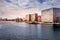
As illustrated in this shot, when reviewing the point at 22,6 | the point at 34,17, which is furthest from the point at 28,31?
the point at 22,6

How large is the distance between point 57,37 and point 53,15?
0.53m

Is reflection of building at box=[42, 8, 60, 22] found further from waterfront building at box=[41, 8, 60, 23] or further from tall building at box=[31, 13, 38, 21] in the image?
tall building at box=[31, 13, 38, 21]

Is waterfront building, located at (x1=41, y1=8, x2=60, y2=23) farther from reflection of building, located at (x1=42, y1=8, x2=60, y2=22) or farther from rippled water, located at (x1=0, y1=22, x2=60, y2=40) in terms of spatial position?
rippled water, located at (x1=0, y1=22, x2=60, y2=40)

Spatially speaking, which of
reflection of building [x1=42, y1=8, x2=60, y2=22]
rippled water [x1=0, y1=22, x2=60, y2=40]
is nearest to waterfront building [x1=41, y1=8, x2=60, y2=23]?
reflection of building [x1=42, y1=8, x2=60, y2=22]

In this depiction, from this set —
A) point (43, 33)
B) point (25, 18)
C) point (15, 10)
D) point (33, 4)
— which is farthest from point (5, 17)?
point (43, 33)

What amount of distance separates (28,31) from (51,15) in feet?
2.22

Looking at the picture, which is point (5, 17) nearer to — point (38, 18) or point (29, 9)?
point (29, 9)

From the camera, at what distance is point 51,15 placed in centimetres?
287

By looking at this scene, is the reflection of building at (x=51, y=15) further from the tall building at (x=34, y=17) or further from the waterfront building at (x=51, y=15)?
the tall building at (x=34, y=17)

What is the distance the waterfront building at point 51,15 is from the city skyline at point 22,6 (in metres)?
0.10

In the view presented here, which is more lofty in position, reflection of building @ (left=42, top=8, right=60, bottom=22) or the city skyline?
the city skyline

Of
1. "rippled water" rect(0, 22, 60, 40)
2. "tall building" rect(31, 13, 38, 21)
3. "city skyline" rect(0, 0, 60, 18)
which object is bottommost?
"rippled water" rect(0, 22, 60, 40)

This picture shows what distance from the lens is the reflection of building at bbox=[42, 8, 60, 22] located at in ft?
9.29

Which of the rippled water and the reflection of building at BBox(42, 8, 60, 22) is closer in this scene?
the rippled water
